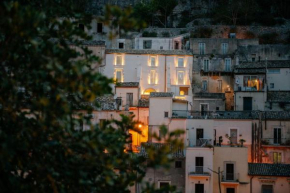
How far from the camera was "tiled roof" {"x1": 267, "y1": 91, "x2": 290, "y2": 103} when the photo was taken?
133 feet

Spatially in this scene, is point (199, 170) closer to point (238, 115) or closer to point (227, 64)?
point (238, 115)

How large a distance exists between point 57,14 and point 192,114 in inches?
1101

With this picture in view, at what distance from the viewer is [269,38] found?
53.3m

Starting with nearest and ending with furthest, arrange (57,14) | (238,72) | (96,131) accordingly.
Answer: (96,131) → (57,14) → (238,72)

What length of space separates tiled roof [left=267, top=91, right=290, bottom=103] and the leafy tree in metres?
32.3

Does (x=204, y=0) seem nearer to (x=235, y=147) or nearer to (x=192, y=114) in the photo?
(x=192, y=114)

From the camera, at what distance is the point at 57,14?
11.0m

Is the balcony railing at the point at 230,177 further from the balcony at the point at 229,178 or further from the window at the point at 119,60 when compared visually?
the window at the point at 119,60

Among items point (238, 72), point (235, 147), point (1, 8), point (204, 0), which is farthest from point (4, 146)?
point (204, 0)

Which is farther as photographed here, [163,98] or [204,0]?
[204,0]

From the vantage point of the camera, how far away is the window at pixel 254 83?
41719mm

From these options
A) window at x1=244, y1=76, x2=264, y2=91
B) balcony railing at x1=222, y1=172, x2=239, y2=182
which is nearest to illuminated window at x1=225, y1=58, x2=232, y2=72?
window at x1=244, y1=76, x2=264, y2=91

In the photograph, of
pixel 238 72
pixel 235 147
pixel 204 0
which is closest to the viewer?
pixel 235 147

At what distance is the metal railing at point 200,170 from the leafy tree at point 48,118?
812 inches
